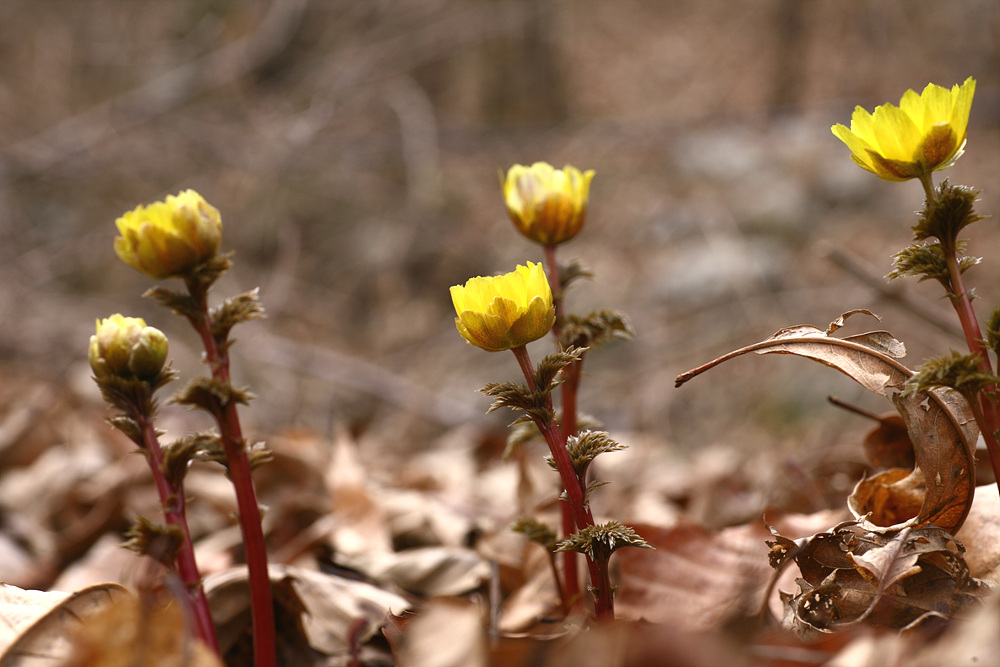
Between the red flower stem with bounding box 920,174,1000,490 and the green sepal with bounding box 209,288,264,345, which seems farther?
the green sepal with bounding box 209,288,264,345

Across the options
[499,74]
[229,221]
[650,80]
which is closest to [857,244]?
[650,80]

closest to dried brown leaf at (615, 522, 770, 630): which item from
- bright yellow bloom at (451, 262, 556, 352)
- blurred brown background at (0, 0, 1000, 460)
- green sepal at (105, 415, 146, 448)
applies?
bright yellow bloom at (451, 262, 556, 352)

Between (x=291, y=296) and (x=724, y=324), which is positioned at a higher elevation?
(x=291, y=296)

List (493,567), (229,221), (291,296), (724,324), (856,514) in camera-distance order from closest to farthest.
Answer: (856,514), (493,567), (724,324), (291,296), (229,221)

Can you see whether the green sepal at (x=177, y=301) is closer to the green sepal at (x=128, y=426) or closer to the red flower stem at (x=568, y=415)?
the green sepal at (x=128, y=426)

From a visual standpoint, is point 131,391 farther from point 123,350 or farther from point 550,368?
point 550,368

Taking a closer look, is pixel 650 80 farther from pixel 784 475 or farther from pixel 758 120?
pixel 784 475

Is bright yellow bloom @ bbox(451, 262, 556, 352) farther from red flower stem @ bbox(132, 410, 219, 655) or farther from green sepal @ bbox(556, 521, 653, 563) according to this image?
red flower stem @ bbox(132, 410, 219, 655)
